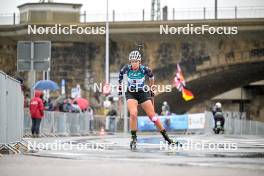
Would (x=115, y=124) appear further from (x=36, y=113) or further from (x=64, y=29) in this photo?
(x=36, y=113)

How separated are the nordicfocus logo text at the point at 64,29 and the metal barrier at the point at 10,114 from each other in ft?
91.1

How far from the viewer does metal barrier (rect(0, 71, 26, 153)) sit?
1111cm

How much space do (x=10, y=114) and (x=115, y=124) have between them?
25.0 m

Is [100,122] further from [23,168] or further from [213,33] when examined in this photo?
[23,168]

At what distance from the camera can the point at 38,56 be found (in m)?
21.5

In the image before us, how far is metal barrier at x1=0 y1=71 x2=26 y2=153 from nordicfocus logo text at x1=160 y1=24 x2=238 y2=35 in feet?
90.8

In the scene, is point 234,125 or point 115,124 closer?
point 115,124

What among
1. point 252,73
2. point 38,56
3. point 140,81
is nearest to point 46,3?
point 252,73

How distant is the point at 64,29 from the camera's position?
4197 centimetres

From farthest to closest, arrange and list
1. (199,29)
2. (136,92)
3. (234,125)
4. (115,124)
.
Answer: (234,125)
(199,29)
(115,124)
(136,92)

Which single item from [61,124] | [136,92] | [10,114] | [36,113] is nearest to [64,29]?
[61,124]

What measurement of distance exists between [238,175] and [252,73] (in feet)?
145

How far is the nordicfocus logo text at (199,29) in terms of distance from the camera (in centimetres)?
4000

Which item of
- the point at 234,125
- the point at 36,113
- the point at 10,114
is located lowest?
the point at 234,125
